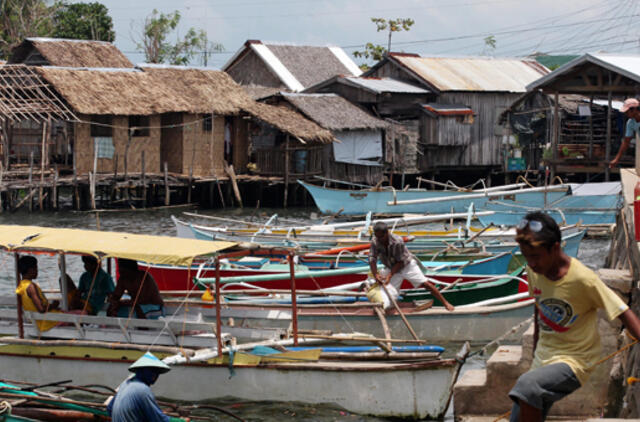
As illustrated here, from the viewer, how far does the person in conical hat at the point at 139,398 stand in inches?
245

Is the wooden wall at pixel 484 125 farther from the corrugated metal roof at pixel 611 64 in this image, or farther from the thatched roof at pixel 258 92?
the corrugated metal roof at pixel 611 64

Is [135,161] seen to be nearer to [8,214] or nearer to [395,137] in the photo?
[8,214]

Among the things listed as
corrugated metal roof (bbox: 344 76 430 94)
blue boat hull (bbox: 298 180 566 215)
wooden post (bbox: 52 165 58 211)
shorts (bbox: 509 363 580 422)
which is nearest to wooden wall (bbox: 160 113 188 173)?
wooden post (bbox: 52 165 58 211)

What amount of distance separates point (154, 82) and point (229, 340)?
82.2 ft

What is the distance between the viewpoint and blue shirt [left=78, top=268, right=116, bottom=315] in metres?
10.1

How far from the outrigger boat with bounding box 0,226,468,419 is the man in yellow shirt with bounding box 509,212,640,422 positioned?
12.3ft

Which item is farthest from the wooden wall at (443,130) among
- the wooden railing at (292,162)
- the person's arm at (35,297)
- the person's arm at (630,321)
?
the person's arm at (630,321)

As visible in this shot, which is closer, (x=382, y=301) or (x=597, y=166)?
(x=382, y=301)

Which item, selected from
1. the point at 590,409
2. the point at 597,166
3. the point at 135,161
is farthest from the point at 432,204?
the point at 590,409

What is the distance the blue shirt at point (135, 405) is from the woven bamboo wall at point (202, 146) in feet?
90.5

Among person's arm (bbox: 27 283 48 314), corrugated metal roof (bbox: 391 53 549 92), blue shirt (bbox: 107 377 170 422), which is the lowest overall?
blue shirt (bbox: 107 377 170 422)

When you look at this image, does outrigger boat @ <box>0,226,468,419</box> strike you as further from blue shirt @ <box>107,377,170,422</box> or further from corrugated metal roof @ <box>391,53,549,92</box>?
corrugated metal roof @ <box>391,53,549,92</box>

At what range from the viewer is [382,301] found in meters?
11.4

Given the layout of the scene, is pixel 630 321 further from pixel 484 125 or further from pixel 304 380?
pixel 484 125
